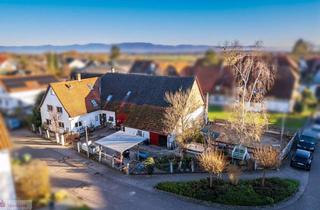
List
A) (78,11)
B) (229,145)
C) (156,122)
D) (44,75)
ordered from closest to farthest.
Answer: (44,75) < (78,11) < (229,145) < (156,122)

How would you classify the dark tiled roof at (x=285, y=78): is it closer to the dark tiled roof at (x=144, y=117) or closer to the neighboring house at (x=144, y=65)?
the neighboring house at (x=144, y=65)

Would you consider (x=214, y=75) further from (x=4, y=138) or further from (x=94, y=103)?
(x=94, y=103)

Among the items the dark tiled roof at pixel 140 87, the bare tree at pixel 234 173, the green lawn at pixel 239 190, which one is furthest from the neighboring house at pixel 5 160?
the dark tiled roof at pixel 140 87

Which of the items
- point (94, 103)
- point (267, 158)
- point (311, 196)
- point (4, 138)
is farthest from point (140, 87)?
point (4, 138)

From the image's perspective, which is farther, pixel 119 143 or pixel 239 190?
pixel 119 143

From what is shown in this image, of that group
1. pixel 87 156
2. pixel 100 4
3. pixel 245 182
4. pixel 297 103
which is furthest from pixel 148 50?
pixel 87 156

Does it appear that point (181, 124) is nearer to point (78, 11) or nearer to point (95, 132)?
point (95, 132)

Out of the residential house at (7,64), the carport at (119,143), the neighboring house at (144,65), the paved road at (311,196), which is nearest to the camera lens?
the residential house at (7,64)
